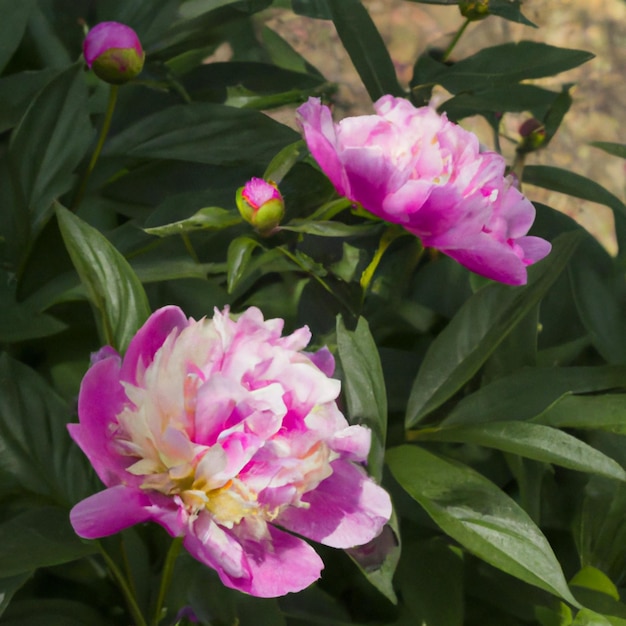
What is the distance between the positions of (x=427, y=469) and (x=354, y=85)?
0.65 meters

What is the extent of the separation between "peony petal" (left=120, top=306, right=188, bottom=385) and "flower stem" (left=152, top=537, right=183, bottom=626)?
67 millimetres

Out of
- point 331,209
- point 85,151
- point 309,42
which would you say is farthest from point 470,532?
point 309,42

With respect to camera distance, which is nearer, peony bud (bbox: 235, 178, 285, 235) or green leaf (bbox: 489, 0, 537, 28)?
peony bud (bbox: 235, 178, 285, 235)

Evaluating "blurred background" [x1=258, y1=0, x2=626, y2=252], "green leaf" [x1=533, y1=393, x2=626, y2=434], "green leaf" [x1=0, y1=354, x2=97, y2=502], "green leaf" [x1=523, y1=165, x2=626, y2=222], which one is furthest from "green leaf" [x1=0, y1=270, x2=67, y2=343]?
"blurred background" [x1=258, y1=0, x2=626, y2=252]

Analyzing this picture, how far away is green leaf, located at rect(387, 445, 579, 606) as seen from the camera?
14.3 inches

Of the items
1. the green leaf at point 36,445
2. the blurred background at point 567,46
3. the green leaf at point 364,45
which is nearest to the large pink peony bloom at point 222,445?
the green leaf at point 36,445

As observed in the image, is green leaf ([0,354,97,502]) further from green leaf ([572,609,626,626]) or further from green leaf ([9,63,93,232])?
green leaf ([572,609,626,626])

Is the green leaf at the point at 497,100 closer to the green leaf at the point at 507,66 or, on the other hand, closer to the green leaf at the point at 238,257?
the green leaf at the point at 507,66

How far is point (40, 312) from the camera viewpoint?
460 mm

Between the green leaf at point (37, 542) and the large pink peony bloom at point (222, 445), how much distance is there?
71mm

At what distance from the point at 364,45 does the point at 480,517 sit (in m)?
0.34

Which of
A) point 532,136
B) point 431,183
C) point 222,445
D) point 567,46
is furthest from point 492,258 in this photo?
point 567,46

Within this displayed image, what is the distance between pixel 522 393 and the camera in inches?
18.5

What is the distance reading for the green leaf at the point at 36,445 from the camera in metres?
0.39
